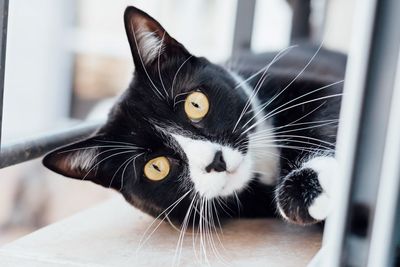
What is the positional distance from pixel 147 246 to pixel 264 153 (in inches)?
9.9

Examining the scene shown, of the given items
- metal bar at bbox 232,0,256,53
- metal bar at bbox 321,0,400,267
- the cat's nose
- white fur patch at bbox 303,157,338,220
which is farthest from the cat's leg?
metal bar at bbox 232,0,256,53

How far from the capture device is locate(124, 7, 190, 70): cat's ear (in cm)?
84

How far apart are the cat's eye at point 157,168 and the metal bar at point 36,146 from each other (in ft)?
0.71

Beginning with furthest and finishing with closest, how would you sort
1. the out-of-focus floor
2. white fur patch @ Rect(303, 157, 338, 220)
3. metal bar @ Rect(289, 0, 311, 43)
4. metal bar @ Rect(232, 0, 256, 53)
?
the out-of-focus floor → metal bar @ Rect(232, 0, 256, 53) → metal bar @ Rect(289, 0, 311, 43) → white fur patch @ Rect(303, 157, 338, 220)

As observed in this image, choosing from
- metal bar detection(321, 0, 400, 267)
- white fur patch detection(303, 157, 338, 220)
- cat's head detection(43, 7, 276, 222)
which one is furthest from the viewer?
cat's head detection(43, 7, 276, 222)

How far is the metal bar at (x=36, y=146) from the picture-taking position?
93cm

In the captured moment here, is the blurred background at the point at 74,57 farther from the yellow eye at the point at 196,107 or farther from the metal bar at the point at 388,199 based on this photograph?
the metal bar at the point at 388,199

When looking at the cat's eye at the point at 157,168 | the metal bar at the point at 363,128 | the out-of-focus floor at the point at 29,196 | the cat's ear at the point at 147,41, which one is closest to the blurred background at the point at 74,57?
the out-of-focus floor at the point at 29,196

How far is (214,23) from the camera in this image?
1.63 m

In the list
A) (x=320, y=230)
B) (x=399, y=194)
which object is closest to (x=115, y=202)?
(x=320, y=230)

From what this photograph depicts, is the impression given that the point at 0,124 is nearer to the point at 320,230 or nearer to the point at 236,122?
the point at 236,122

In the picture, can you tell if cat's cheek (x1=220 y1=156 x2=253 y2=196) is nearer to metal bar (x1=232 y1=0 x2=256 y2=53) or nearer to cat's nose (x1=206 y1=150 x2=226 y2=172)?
cat's nose (x1=206 y1=150 x2=226 y2=172)

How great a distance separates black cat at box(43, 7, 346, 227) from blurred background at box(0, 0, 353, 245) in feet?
0.48

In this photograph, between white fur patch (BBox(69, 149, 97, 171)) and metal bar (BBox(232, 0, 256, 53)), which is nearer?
white fur patch (BBox(69, 149, 97, 171))
